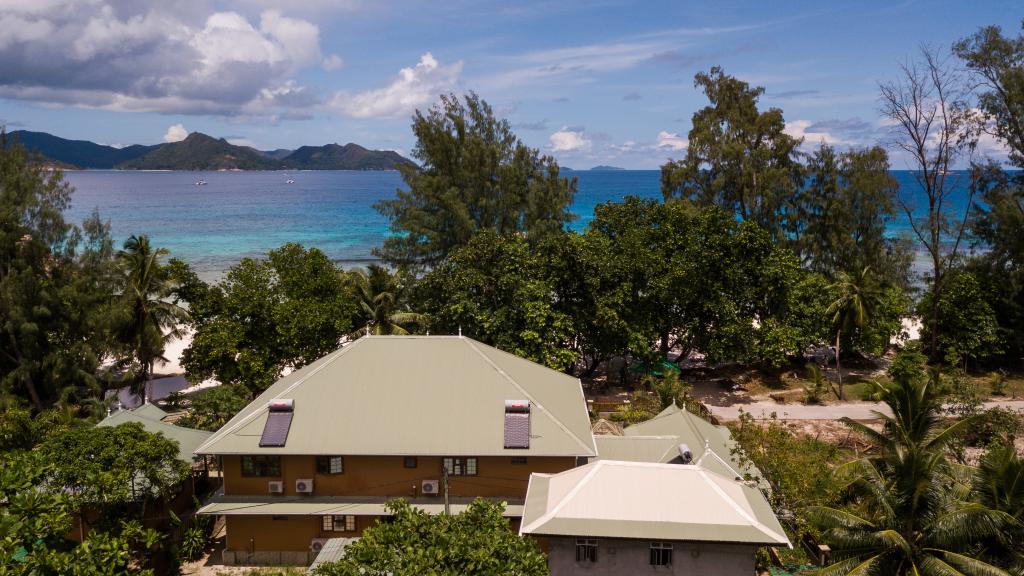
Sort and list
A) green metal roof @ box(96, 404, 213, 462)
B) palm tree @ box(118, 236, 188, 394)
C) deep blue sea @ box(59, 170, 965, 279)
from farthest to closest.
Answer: deep blue sea @ box(59, 170, 965, 279), palm tree @ box(118, 236, 188, 394), green metal roof @ box(96, 404, 213, 462)

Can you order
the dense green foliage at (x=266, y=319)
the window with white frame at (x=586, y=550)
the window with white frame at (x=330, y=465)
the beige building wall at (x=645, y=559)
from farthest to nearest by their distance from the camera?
the dense green foliage at (x=266, y=319) → the window with white frame at (x=330, y=465) → the window with white frame at (x=586, y=550) → the beige building wall at (x=645, y=559)

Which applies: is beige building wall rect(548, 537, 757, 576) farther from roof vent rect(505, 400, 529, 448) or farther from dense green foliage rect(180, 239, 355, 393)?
dense green foliage rect(180, 239, 355, 393)

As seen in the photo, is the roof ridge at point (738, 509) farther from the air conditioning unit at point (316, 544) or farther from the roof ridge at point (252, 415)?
the roof ridge at point (252, 415)

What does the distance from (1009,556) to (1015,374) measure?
30.1 m

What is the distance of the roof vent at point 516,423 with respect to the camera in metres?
21.4

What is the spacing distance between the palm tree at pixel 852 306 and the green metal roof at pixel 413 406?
18917 mm

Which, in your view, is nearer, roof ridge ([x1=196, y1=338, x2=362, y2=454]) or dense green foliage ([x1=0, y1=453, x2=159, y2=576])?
dense green foliage ([x1=0, y1=453, x2=159, y2=576])

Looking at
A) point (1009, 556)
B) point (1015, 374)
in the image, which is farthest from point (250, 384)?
point (1015, 374)

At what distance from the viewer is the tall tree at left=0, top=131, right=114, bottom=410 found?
115 ft

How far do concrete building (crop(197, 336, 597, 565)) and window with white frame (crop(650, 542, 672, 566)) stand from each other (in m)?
4.07

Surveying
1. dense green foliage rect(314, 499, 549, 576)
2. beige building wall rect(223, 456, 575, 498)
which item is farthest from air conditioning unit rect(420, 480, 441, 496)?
dense green foliage rect(314, 499, 549, 576)

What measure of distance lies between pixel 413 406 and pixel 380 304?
13214mm

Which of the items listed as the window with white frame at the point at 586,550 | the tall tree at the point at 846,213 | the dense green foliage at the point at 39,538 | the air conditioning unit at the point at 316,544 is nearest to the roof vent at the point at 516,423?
the window with white frame at the point at 586,550

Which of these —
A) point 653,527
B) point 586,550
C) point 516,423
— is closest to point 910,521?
point 653,527
